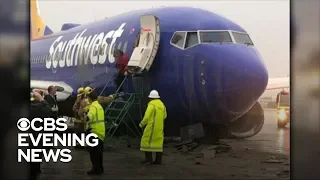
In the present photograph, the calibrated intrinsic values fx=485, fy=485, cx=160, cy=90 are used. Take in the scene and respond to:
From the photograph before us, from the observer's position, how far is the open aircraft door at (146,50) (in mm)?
6676

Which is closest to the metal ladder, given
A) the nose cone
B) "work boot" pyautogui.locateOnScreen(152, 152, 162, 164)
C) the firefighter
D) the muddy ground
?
the muddy ground

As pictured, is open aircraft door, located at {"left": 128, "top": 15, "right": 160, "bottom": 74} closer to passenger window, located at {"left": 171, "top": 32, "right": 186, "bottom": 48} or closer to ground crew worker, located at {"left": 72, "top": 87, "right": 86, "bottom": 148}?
passenger window, located at {"left": 171, "top": 32, "right": 186, "bottom": 48}

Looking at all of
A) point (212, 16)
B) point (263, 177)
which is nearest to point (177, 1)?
point (212, 16)

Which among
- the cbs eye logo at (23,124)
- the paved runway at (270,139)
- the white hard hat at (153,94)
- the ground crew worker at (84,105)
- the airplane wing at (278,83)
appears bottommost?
the paved runway at (270,139)

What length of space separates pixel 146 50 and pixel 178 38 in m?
0.49

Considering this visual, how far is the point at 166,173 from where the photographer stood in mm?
5105

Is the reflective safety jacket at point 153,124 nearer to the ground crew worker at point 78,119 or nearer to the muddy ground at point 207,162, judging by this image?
the muddy ground at point 207,162

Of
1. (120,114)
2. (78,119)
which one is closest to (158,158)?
(120,114)

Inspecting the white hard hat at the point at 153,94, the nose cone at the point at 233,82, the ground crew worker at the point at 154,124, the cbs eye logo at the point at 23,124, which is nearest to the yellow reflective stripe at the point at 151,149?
the ground crew worker at the point at 154,124

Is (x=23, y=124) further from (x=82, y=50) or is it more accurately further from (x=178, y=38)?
(x=82, y=50)

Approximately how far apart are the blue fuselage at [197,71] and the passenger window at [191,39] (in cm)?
6

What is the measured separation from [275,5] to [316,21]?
0.64 meters

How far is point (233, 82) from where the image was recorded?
6258 mm

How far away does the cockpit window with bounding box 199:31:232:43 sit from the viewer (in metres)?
6.74
